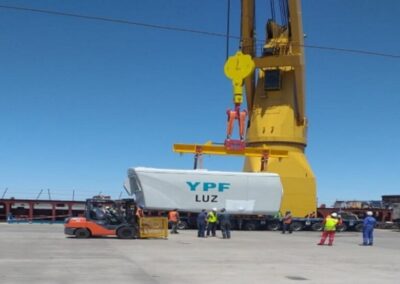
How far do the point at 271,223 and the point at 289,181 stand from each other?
4507 millimetres

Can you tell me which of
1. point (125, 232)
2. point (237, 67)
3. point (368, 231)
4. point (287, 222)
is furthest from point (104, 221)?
point (287, 222)

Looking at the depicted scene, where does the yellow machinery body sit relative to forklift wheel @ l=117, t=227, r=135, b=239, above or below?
above

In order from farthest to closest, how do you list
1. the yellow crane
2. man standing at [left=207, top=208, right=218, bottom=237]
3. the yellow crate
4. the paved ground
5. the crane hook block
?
the yellow crane
the crane hook block
man standing at [left=207, top=208, right=218, bottom=237]
the yellow crate
the paved ground

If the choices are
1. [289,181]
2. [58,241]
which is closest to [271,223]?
[289,181]

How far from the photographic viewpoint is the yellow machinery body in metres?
42.7

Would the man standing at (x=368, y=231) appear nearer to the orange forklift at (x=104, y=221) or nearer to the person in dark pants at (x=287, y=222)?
the orange forklift at (x=104, y=221)

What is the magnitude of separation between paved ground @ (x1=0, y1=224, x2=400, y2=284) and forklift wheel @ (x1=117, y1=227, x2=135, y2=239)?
3.47 m

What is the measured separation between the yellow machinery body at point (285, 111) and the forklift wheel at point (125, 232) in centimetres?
1857

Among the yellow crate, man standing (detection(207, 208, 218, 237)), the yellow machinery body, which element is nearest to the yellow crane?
the yellow machinery body

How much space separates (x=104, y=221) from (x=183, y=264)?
10772 mm

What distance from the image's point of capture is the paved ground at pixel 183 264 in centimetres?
1264

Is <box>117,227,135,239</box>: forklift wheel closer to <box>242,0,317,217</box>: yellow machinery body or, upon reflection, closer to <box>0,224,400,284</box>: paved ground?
<box>0,224,400,284</box>: paved ground

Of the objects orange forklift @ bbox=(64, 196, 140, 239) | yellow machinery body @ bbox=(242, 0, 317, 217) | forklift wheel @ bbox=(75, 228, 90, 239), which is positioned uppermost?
yellow machinery body @ bbox=(242, 0, 317, 217)

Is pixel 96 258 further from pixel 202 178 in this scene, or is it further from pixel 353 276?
pixel 202 178
